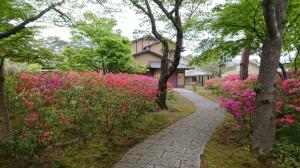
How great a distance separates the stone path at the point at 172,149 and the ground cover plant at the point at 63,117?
428mm

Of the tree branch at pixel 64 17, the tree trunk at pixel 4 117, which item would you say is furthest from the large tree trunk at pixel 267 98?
the tree trunk at pixel 4 117

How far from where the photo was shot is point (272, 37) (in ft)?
16.6

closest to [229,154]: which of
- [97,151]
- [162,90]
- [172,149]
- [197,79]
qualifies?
[172,149]

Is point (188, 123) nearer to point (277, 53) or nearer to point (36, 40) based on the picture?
point (277, 53)

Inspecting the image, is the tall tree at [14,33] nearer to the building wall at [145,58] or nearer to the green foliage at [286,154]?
the green foliage at [286,154]

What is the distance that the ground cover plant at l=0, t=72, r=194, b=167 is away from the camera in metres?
4.04

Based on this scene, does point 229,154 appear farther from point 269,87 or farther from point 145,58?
point 145,58

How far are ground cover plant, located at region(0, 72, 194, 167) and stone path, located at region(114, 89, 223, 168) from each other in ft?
1.40

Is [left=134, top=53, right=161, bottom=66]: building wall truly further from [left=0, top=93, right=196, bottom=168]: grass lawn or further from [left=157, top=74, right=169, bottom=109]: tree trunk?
[left=0, top=93, right=196, bottom=168]: grass lawn

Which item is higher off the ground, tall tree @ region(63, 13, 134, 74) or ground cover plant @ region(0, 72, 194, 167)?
tall tree @ region(63, 13, 134, 74)

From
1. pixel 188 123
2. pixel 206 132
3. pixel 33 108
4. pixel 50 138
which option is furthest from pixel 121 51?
pixel 50 138

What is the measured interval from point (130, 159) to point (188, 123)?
4322mm

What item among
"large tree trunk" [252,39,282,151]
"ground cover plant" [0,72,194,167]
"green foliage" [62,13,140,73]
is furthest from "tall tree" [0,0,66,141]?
"green foliage" [62,13,140,73]

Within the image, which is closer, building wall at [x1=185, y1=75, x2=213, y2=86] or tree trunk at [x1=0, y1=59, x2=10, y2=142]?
tree trunk at [x1=0, y1=59, x2=10, y2=142]
